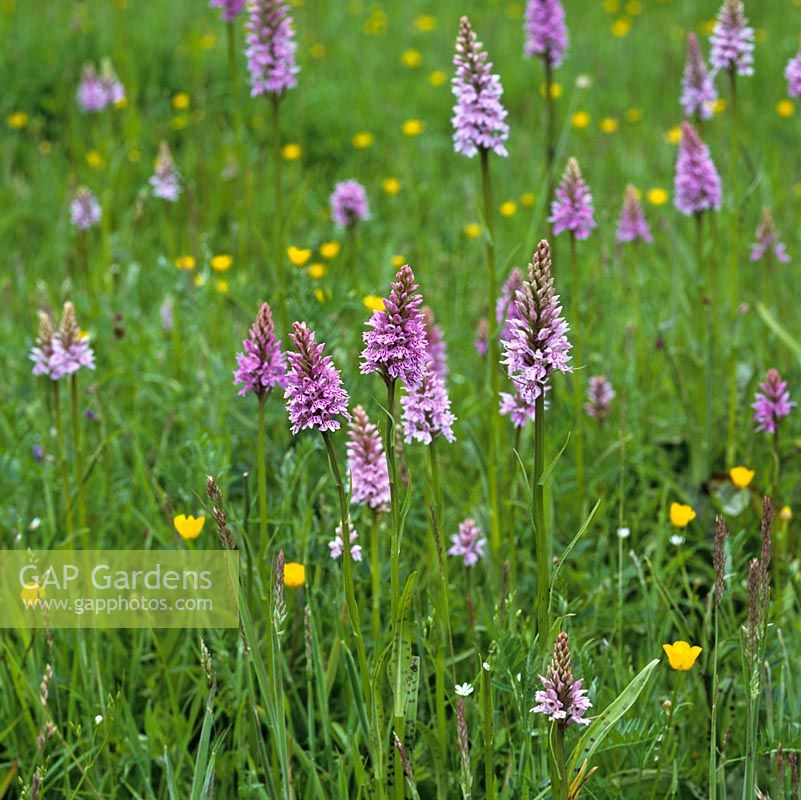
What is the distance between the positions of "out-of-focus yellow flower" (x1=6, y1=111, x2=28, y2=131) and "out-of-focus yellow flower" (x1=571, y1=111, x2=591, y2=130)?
105 inches

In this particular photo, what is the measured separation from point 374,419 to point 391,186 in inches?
98.5

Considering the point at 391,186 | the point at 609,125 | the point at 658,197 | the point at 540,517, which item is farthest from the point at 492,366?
the point at 609,125

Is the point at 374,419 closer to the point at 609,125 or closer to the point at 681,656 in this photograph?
the point at 681,656

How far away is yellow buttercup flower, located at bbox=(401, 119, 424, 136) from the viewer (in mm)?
5242

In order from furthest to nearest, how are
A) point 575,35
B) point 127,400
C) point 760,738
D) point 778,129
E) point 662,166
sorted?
point 575,35, point 778,129, point 662,166, point 127,400, point 760,738

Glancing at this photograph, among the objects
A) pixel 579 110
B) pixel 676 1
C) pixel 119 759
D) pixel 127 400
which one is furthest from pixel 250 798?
pixel 676 1

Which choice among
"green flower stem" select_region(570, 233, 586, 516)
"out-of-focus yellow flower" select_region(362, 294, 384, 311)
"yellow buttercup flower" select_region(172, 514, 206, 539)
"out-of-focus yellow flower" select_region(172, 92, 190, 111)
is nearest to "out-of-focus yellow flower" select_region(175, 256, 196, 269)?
"out-of-focus yellow flower" select_region(362, 294, 384, 311)

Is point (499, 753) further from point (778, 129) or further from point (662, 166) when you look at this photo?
point (778, 129)

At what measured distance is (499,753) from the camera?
202 centimetres

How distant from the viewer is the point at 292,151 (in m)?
5.01

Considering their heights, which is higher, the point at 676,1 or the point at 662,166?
the point at 676,1

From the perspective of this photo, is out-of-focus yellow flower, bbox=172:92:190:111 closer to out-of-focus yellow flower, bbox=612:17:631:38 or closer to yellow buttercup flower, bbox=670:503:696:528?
out-of-focus yellow flower, bbox=612:17:631:38

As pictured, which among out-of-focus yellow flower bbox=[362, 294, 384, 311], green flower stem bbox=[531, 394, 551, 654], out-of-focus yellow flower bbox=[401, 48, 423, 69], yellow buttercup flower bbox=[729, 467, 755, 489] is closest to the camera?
green flower stem bbox=[531, 394, 551, 654]

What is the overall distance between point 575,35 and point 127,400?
197 inches
